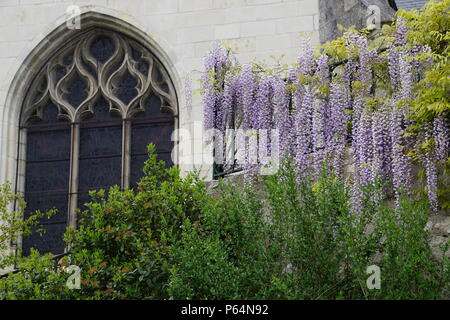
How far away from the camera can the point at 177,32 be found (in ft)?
39.1

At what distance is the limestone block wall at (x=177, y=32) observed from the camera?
454 inches

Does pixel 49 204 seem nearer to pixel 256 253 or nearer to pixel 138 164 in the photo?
pixel 138 164

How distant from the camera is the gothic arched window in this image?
11.7 meters

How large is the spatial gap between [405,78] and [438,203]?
1.29 m

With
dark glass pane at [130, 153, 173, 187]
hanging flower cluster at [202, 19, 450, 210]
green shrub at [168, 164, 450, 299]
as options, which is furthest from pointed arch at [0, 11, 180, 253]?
green shrub at [168, 164, 450, 299]

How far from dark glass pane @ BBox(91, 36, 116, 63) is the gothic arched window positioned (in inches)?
0.6

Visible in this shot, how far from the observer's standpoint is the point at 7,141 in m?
12.0


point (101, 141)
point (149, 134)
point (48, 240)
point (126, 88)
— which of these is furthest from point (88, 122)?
point (48, 240)

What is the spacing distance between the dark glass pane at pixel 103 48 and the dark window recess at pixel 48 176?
0.98 meters

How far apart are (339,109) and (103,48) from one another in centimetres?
496

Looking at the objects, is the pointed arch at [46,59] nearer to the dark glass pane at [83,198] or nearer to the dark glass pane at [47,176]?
the dark glass pane at [47,176]

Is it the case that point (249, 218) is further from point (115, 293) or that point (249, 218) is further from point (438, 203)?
point (438, 203)

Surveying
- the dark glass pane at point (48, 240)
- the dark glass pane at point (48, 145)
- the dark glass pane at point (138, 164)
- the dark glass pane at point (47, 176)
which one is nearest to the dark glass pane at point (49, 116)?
the dark glass pane at point (48, 145)
